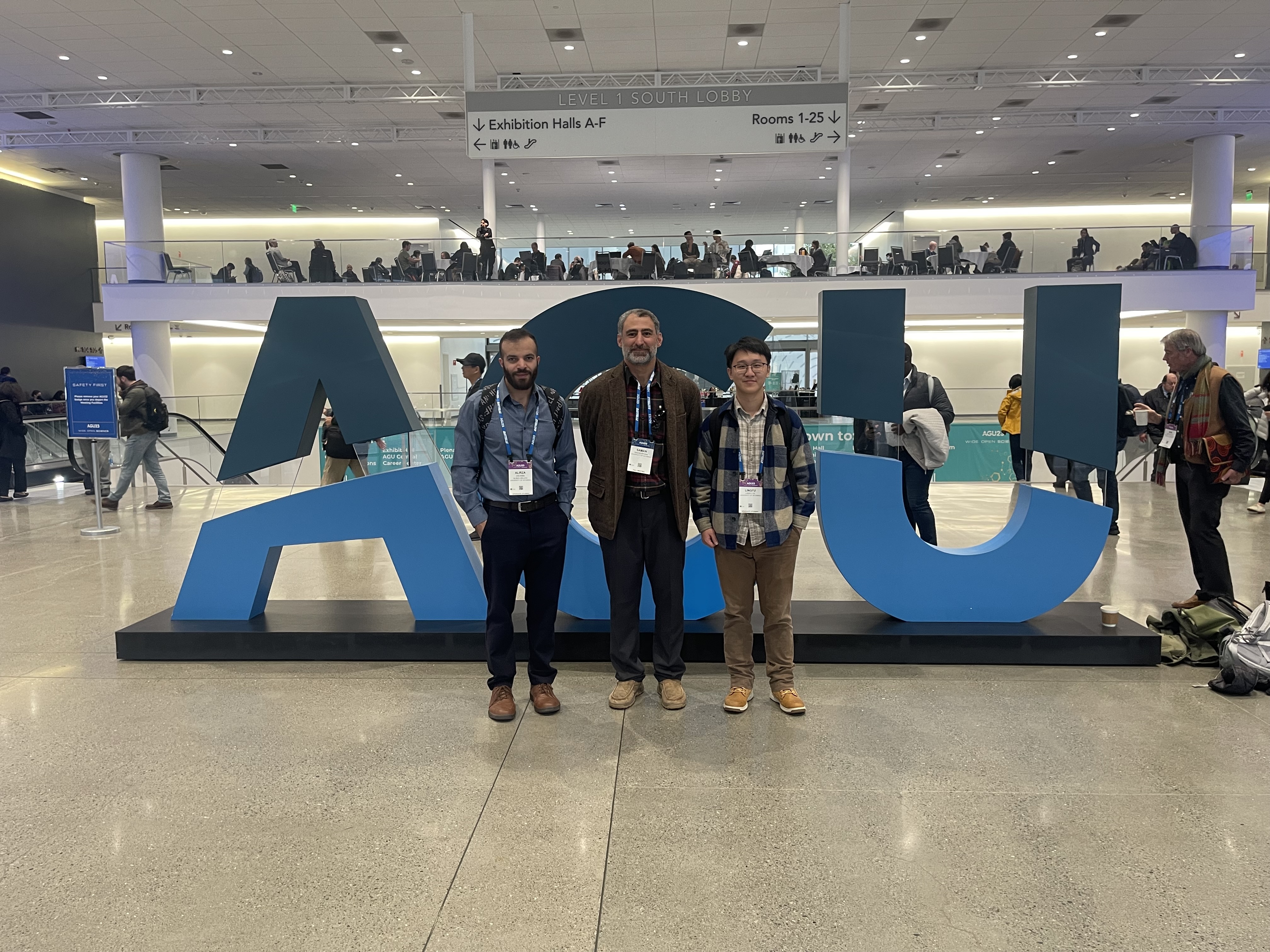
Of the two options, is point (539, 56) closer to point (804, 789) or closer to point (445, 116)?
point (445, 116)

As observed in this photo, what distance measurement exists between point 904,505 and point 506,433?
2096mm

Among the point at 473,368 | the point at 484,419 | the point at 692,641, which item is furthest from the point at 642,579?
the point at 473,368

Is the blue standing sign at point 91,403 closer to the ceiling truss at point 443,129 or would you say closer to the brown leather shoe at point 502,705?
the brown leather shoe at point 502,705

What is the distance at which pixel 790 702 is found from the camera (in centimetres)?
367

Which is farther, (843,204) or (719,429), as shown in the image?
(843,204)

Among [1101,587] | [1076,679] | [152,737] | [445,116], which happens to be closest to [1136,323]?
[445,116]

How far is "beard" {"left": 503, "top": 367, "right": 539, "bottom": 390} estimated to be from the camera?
3.56 meters

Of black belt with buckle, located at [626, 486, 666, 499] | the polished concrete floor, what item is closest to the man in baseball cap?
the polished concrete floor

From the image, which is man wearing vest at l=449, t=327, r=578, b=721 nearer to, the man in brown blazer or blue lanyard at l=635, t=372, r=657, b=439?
the man in brown blazer

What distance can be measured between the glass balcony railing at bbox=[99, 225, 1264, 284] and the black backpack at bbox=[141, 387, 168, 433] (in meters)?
7.79

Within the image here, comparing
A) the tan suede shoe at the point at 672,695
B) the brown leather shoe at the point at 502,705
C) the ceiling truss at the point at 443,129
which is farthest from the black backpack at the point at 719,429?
the ceiling truss at the point at 443,129

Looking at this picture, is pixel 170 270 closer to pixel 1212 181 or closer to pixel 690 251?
pixel 690 251

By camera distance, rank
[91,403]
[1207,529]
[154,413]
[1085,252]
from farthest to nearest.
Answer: [1085,252]
[154,413]
[91,403]
[1207,529]

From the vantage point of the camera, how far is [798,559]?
726 cm
